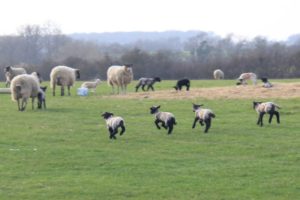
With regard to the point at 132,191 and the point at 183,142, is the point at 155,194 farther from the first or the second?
the point at 183,142

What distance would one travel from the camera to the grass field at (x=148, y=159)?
12703 mm

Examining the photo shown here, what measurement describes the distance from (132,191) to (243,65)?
8007cm

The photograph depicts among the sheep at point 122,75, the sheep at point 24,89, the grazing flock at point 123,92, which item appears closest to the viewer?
the grazing flock at point 123,92

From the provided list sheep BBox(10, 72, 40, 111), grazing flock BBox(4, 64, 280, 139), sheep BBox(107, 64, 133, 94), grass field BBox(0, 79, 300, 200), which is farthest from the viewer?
sheep BBox(107, 64, 133, 94)

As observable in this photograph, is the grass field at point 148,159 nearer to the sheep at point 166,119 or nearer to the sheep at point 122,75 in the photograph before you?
the sheep at point 166,119

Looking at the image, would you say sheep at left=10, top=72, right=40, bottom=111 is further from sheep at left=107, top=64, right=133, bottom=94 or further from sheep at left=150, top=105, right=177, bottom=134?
sheep at left=107, top=64, right=133, bottom=94

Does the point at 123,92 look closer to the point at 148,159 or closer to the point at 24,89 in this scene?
the point at 24,89

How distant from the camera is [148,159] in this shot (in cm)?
1596

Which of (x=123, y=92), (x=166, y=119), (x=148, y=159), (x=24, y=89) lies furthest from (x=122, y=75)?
(x=148, y=159)

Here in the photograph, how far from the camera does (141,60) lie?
93438 mm

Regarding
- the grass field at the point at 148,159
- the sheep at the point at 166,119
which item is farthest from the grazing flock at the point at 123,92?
the grass field at the point at 148,159

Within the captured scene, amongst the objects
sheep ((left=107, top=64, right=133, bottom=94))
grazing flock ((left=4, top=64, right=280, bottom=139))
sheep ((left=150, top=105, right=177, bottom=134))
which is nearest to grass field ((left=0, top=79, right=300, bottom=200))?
sheep ((left=150, top=105, right=177, bottom=134))

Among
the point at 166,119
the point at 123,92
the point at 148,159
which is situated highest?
the point at 123,92

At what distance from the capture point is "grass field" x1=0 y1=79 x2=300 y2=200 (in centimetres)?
1270
